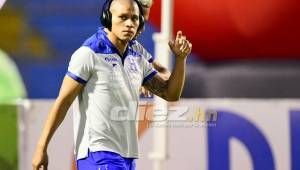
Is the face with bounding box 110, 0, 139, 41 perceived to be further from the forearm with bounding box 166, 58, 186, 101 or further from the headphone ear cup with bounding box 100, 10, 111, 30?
the forearm with bounding box 166, 58, 186, 101

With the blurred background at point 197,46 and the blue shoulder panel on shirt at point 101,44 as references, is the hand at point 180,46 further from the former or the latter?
the blurred background at point 197,46

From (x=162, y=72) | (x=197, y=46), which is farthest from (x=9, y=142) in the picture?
(x=162, y=72)

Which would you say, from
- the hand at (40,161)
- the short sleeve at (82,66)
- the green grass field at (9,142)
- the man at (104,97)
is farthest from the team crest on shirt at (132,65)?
the green grass field at (9,142)

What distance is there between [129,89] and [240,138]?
1.59 metres

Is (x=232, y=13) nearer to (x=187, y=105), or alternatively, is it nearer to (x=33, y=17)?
(x=187, y=105)

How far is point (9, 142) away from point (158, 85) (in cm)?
181

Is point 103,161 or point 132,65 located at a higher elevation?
point 132,65

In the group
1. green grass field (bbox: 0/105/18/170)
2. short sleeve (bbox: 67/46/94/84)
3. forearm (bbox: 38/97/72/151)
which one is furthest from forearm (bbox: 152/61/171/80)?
green grass field (bbox: 0/105/18/170)

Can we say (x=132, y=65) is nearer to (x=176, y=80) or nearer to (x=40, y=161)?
(x=176, y=80)

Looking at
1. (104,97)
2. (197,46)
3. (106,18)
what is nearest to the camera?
(104,97)

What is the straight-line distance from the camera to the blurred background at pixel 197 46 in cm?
457

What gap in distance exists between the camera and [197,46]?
4.69 m

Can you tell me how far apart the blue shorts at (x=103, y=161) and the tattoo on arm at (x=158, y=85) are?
47 cm

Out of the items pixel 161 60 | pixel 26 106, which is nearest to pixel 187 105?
pixel 161 60
